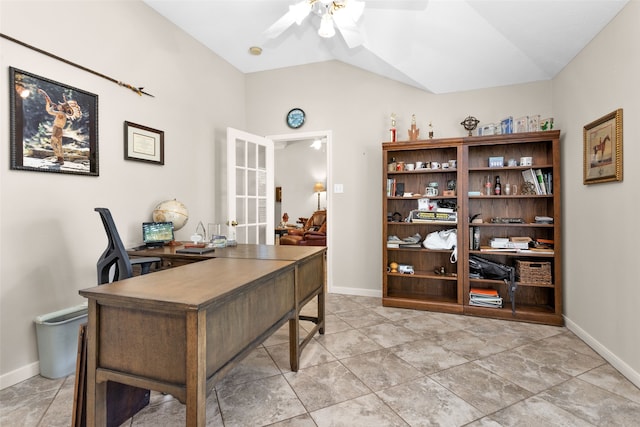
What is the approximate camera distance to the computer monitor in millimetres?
2559

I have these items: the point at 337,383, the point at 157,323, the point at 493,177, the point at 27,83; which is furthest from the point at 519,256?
the point at 27,83

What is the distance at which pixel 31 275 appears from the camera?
204 centimetres

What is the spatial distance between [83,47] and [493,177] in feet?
12.7

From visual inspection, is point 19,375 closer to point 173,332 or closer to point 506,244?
point 173,332

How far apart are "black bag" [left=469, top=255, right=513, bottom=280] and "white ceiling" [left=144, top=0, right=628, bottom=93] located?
186 centimetres

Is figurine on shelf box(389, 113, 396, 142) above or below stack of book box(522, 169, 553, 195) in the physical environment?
above

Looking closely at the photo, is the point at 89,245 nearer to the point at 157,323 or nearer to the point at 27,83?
the point at 27,83

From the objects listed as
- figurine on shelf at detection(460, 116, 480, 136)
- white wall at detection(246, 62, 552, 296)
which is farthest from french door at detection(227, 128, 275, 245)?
figurine on shelf at detection(460, 116, 480, 136)

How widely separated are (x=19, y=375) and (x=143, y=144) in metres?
1.86

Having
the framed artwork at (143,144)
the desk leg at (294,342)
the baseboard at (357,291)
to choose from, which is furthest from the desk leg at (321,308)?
the framed artwork at (143,144)

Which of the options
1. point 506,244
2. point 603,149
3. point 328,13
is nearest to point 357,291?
point 506,244

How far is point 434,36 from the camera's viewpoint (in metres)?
2.79

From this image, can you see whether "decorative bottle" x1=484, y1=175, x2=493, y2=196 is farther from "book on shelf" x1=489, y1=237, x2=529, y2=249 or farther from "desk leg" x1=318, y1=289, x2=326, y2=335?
"desk leg" x1=318, y1=289, x2=326, y2=335

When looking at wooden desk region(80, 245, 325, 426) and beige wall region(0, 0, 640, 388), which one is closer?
wooden desk region(80, 245, 325, 426)
